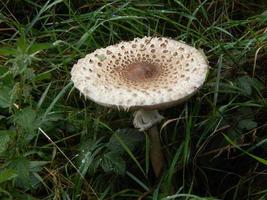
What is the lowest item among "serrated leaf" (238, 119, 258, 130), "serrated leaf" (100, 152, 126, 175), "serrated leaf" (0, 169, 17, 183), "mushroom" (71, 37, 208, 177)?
"serrated leaf" (100, 152, 126, 175)

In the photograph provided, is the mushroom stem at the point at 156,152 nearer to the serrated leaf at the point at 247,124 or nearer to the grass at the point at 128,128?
the grass at the point at 128,128

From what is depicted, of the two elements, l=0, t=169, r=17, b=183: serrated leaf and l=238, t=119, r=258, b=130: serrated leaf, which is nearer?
l=0, t=169, r=17, b=183: serrated leaf

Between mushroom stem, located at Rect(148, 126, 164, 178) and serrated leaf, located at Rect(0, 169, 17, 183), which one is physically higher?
serrated leaf, located at Rect(0, 169, 17, 183)

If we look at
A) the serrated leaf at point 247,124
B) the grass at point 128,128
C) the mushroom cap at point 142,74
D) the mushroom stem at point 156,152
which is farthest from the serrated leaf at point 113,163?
the serrated leaf at point 247,124

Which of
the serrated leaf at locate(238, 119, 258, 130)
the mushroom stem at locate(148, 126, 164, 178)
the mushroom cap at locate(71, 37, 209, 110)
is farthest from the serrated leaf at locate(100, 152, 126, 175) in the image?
the serrated leaf at locate(238, 119, 258, 130)

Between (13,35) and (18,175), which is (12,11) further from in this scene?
(18,175)

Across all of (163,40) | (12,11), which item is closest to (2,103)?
(163,40)

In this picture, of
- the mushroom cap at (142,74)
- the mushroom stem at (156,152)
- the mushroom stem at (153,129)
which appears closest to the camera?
the mushroom cap at (142,74)

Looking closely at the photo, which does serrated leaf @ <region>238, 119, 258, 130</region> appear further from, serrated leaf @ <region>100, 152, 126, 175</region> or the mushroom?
serrated leaf @ <region>100, 152, 126, 175</region>

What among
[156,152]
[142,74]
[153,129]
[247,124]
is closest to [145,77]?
[142,74]
